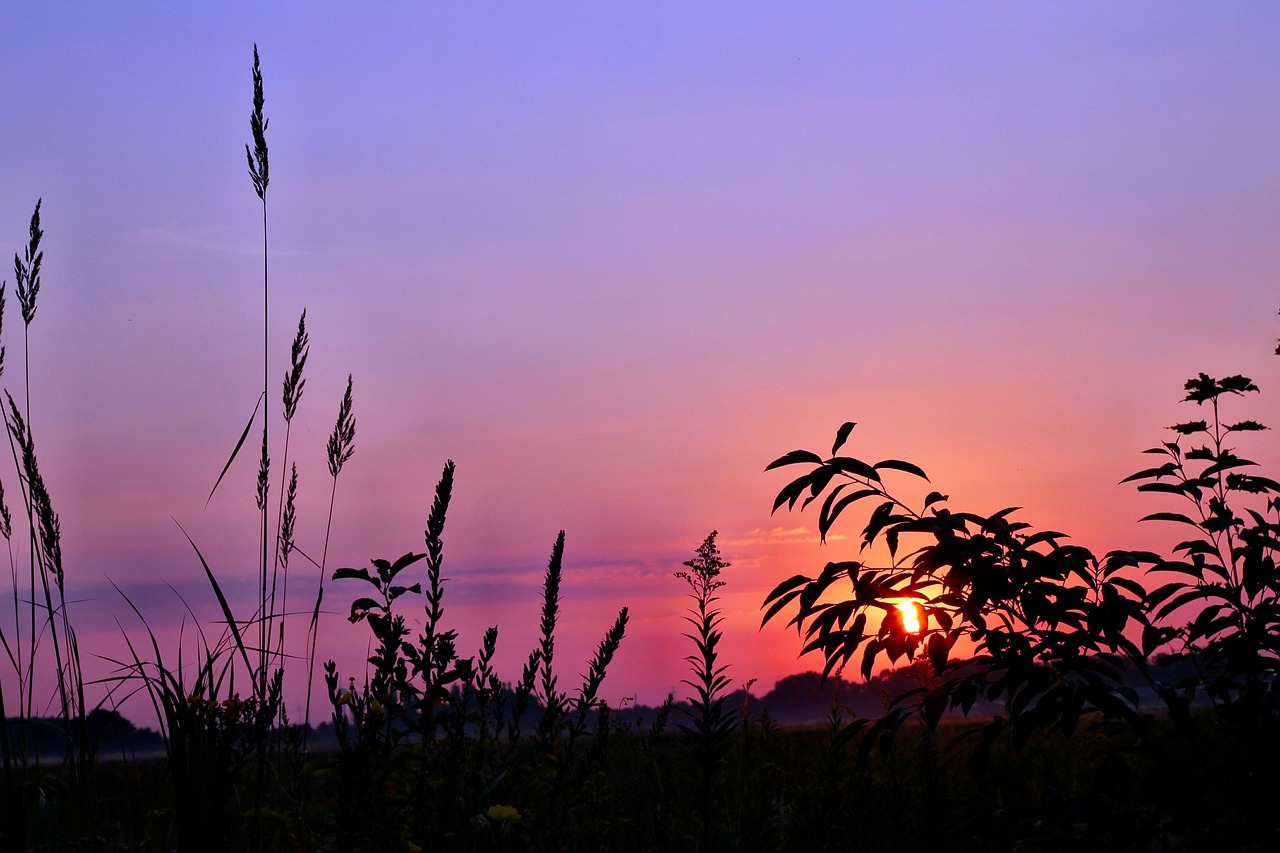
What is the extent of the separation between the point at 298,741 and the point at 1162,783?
2744 millimetres

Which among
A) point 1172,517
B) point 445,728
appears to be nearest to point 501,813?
point 445,728

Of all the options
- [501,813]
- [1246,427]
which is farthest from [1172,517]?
[501,813]

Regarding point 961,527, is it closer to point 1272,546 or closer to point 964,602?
point 964,602

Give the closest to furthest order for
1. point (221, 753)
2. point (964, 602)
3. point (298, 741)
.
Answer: point (221, 753) → point (964, 602) → point (298, 741)

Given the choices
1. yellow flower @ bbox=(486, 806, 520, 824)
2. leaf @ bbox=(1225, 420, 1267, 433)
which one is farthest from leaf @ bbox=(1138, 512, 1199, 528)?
yellow flower @ bbox=(486, 806, 520, 824)

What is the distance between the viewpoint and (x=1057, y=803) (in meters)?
3.10

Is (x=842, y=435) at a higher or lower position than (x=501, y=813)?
higher

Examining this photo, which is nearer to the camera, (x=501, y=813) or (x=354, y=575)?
(x=501, y=813)

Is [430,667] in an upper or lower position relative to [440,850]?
upper

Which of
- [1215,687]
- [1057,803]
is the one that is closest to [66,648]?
[1057,803]

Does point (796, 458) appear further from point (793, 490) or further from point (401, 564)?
point (401, 564)

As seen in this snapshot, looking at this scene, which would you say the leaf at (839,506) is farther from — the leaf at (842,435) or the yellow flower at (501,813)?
the yellow flower at (501,813)

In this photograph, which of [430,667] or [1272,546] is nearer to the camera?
[430,667]

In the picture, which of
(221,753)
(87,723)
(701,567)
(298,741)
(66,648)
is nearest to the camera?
(221,753)
